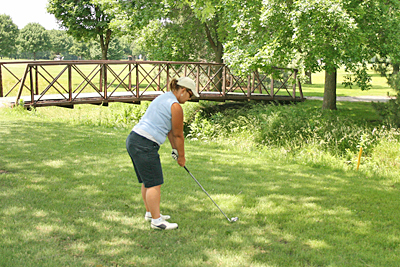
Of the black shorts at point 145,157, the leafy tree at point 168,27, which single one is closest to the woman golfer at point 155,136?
the black shorts at point 145,157

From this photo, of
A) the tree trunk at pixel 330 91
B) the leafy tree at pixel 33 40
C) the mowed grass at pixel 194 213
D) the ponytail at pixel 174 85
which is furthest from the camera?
the leafy tree at pixel 33 40

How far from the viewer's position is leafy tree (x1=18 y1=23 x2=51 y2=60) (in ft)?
220

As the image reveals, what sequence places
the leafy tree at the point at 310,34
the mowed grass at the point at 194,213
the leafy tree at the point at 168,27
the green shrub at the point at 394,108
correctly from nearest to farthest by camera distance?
the mowed grass at the point at 194,213
the green shrub at the point at 394,108
the leafy tree at the point at 310,34
the leafy tree at the point at 168,27

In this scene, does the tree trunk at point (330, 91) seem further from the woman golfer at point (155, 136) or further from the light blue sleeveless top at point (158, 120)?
the light blue sleeveless top at point (158, 120)

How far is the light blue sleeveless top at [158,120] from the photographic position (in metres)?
3.78

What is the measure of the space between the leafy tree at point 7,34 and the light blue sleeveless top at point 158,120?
65.9 meters

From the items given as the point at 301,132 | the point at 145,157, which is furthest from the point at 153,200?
the point at 301,132

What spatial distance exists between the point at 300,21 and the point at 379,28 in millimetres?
3168

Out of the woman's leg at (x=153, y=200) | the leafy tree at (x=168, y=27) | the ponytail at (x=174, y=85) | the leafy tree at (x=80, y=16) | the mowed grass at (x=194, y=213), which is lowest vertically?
the mowed grass at (x=194, y=213)

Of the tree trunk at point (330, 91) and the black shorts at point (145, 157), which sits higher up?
the tree trunk at point (330, 91)

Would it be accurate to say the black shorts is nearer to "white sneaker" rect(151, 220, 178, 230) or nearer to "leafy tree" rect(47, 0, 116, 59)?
"white sneaker" rect(151, 220, 178, 230)

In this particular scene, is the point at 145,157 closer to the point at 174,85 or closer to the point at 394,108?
the point at 174,85

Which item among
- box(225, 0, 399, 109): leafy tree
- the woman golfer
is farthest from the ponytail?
→ box(225, 0, 399, 109): leafy tree

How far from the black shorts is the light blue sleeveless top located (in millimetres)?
66
